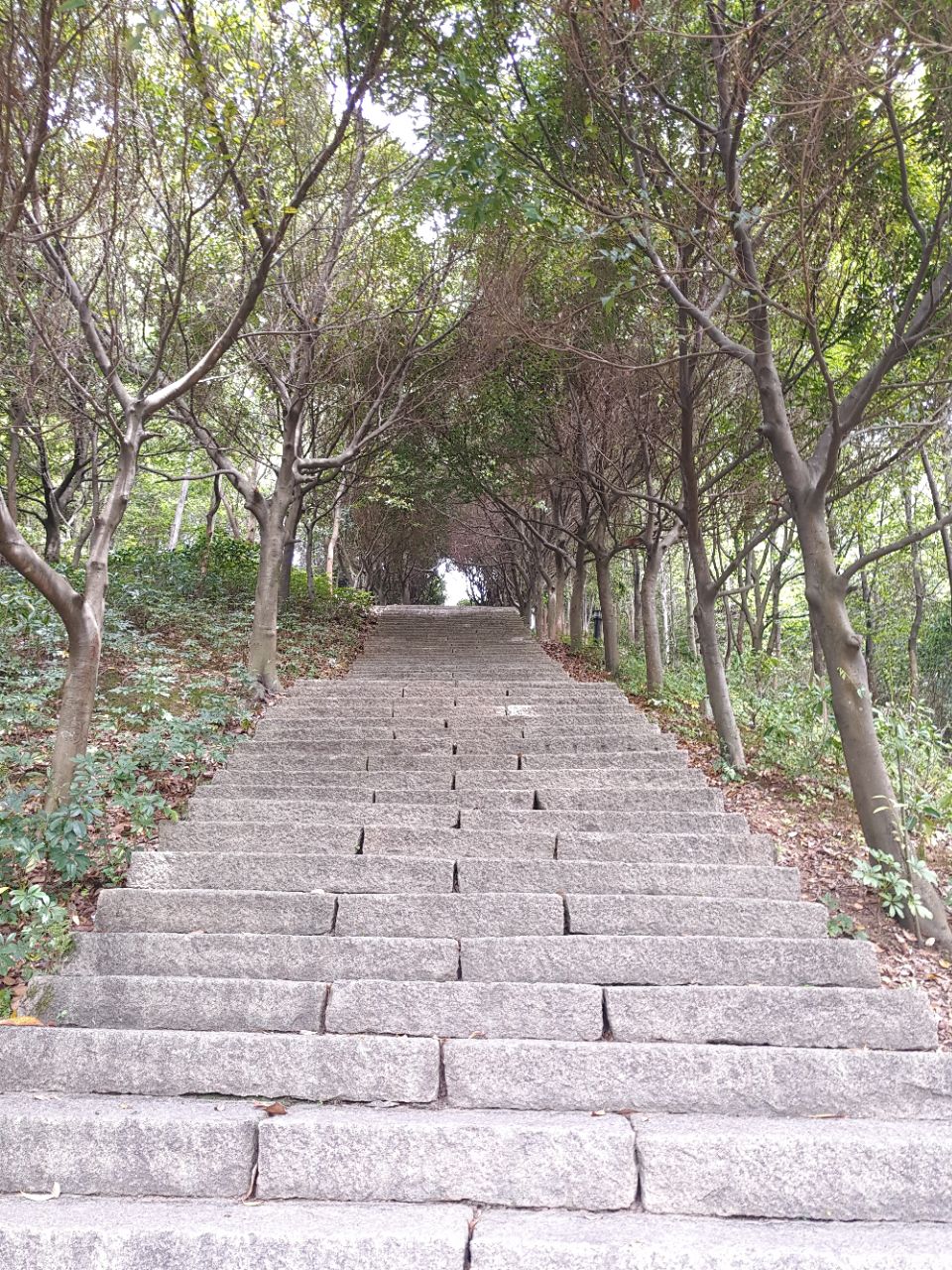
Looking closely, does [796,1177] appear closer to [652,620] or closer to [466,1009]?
[466,1009]

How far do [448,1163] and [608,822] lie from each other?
2.65 m

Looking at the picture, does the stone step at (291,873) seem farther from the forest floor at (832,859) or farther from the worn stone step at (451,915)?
the forest floor at (832,859)

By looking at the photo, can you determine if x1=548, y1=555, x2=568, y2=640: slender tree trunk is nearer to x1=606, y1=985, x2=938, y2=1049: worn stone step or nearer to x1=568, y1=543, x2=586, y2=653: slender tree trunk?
x1=568, y1=543, x2=586, y2=653: slender tree trunk

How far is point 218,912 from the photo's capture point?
168 inches

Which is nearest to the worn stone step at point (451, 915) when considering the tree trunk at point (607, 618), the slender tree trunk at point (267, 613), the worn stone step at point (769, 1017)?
the worn stone step at point (769, 1017)

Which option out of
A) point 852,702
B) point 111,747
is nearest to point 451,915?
point 852,702

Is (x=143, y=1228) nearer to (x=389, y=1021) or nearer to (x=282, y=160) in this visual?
(x=389, y=1021)

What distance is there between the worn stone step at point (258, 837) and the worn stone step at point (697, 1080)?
1902 mm

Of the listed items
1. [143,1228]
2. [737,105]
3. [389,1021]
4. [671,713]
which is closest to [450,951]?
[389,1021]

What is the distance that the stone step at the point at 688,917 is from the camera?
422 cm

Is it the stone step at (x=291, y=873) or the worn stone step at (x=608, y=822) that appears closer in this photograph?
the stone step at (x=291, y=873)

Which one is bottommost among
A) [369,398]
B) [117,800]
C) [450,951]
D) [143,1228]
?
[143,1228]

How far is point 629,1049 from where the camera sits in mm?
3279

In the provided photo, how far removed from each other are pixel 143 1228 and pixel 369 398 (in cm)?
1087
